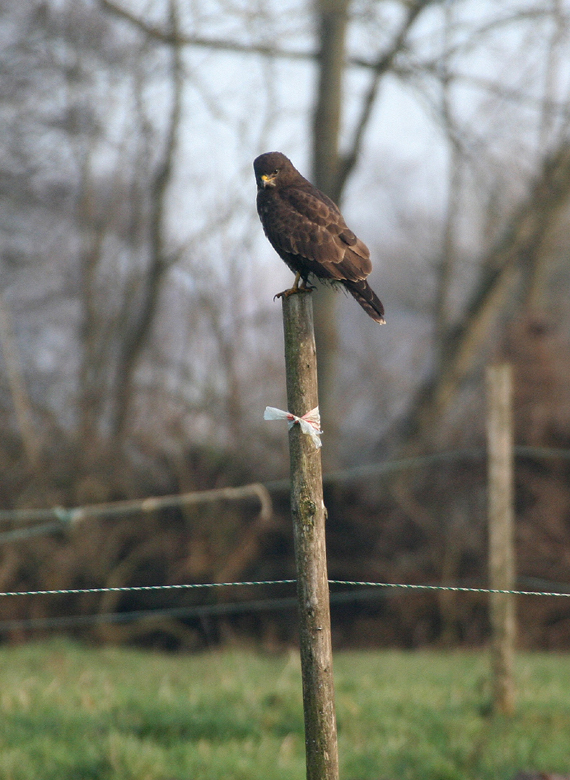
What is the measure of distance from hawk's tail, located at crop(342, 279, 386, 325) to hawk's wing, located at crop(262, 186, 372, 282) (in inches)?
1.4

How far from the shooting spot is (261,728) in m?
4.10

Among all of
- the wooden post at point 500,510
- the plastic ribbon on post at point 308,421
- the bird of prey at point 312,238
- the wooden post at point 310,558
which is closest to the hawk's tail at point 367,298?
the bird of prey at point 312,238

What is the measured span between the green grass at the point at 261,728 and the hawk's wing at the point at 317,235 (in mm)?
2023

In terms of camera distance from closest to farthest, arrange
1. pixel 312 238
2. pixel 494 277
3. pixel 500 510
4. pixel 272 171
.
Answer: pixel 312 238 → pixel 272 171 → pixel 500 510 → pixel 494 277

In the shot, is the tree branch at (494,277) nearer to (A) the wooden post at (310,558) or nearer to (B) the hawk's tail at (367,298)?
(B) the hawk's tail at (367,298)

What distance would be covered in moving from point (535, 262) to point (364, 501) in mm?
5918

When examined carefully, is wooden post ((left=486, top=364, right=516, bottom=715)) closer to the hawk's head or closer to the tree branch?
the hawk's head

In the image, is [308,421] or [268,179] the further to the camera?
[268,179]

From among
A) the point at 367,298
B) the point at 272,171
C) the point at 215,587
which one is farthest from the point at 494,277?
the point at 367,298

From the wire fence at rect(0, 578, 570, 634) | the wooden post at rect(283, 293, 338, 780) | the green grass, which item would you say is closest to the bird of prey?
the wooden post at rect(283, 293, 338, 780)

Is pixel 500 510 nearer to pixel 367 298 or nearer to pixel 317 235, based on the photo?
pixel 367 298

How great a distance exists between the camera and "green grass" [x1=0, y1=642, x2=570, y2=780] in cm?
351

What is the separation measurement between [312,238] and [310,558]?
4.04ft

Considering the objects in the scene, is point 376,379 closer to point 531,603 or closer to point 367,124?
point 367,124
